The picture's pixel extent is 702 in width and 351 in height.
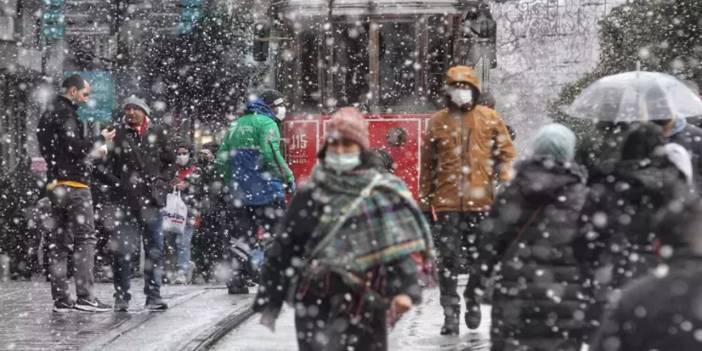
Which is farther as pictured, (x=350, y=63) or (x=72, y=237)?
(x=350, y=63)

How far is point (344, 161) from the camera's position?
5879mm

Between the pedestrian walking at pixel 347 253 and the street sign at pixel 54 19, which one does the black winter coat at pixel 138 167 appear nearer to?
the pedestrian walking at pixel 347 253

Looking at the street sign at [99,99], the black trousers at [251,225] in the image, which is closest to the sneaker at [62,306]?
the black trousers at [251,225]

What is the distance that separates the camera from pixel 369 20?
1797cm

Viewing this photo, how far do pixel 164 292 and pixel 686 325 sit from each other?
10638mm

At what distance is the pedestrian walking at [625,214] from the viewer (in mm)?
6344

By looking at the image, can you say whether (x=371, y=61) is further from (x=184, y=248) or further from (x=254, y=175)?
(x=254, y=175)

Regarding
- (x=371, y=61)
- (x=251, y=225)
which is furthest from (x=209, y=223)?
(x=251, y=225)

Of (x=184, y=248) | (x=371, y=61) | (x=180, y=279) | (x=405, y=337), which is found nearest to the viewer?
(x=405, y=337)

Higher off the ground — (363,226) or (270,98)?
(270,98)

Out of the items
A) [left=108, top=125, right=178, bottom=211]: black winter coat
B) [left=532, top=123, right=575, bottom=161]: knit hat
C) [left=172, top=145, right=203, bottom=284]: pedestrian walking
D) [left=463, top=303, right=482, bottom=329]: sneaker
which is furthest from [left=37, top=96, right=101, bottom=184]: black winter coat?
[left=532, top=123, right=575, bottom=161]: knit hat

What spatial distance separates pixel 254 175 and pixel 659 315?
9212 millimetres

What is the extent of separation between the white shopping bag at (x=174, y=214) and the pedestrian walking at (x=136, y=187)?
14.3 ft

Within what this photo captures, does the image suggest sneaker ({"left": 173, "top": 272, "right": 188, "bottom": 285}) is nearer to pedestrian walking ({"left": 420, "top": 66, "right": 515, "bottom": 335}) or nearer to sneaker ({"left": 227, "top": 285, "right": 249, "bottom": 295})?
sneaker ({"left": 227, "top": 285, "right": 249, "bottom": 295})
